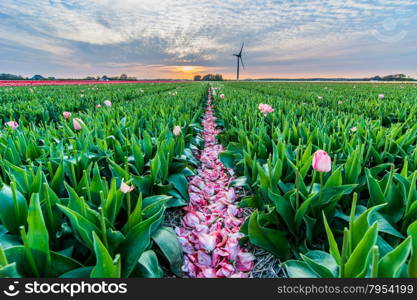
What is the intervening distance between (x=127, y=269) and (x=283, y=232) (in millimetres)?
980

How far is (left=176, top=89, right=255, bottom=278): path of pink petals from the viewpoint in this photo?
1.69 meters

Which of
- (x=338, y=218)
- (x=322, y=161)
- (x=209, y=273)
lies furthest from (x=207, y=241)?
(x=322, y=161)

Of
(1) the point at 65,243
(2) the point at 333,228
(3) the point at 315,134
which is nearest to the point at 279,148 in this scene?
(3) the point at 315,134

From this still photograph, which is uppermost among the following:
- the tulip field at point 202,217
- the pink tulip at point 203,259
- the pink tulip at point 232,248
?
the tulip field at point 202,217

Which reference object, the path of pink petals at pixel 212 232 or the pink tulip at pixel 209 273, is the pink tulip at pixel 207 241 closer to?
the path of pink petals at pixel 212 232

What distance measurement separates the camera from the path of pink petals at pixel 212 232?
1690mm

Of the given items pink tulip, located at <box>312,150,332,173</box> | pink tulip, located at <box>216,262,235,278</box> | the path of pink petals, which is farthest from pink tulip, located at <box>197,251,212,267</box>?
pink tulip, located at <box>312,150,332,173</box>

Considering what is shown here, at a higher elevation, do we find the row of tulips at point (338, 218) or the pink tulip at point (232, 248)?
the row of tulips at point (338, 218)

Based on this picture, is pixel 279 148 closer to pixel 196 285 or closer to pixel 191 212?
pixel 191 212

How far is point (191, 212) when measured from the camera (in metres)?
2.30

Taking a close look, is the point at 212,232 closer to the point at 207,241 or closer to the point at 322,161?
the point at 207,241

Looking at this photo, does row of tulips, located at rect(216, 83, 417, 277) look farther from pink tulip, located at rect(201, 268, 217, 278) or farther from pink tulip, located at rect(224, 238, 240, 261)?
pink tulip, located at rect(201, 268, 217, 278)

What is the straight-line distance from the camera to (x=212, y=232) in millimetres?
2043

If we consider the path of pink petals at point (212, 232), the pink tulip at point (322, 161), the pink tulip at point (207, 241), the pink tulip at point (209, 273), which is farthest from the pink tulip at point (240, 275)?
the pink tulip at point (322, 161)
